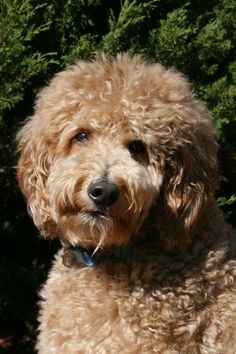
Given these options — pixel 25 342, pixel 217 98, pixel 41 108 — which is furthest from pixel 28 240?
pixel 41 108

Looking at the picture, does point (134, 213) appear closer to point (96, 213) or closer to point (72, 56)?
point (96, 213)

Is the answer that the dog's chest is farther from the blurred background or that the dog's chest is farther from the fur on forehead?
the blurred background

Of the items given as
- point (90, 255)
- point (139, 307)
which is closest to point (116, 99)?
point (90, 255)

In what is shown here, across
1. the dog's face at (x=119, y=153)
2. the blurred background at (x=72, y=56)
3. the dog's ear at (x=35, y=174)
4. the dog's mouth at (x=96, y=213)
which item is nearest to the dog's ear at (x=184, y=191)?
the dog's face at (x=119, y=153)

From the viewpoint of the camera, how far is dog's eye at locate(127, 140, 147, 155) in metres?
3.59

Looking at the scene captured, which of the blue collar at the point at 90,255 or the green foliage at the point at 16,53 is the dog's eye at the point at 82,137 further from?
the green foliage at the point at 16,53

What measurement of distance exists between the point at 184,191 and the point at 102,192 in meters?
0.48

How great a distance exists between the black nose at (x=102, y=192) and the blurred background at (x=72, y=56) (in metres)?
1.64

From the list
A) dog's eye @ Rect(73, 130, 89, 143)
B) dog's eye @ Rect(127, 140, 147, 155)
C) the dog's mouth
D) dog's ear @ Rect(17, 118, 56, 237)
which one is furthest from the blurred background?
the dog's mouth

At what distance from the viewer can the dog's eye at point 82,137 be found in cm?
361

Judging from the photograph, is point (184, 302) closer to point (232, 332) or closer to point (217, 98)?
point (232, 332)

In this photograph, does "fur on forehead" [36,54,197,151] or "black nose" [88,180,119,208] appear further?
"fur on forehead" [36,54,197,151]

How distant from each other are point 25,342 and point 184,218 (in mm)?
2903

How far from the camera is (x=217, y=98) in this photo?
5.39 meters
